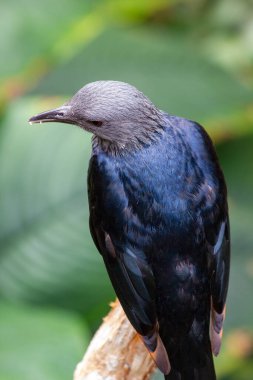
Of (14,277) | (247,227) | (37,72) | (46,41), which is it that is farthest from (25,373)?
(37,72)

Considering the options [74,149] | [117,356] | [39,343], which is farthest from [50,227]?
[117,356]

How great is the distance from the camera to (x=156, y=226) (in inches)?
107

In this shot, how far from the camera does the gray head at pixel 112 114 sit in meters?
2.69

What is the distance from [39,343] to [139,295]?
1.37 meters

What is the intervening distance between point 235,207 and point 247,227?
0.13 meters

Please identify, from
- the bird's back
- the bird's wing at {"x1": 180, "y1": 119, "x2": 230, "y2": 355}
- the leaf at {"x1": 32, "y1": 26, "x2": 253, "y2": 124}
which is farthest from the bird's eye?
the leaf at {"x1": 32, "y1": 26, "x2": 253, "y2": 124}

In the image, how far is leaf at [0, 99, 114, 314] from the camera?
4.36 metres

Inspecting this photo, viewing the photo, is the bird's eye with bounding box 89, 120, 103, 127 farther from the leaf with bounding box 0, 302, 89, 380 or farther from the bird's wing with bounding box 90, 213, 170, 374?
the leaf with bounding box 0, 302, 89, 380

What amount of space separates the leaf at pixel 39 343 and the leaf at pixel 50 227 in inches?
7.1

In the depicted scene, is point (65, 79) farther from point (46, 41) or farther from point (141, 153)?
point (141, 153)

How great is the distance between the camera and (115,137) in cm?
277

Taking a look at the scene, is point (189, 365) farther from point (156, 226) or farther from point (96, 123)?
point (96, 123)

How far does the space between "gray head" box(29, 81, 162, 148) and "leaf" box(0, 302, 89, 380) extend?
1.30 m

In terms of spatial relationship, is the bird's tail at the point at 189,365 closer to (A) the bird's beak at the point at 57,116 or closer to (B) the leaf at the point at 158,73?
(A) the bird's beak at the point at 57,116
